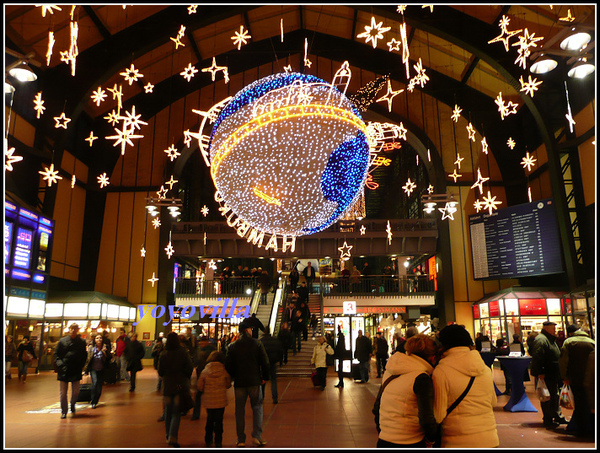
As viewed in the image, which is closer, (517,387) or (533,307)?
(517,387)

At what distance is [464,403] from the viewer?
3012 millimetres

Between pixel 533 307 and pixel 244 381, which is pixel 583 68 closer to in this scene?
pixel 244 381

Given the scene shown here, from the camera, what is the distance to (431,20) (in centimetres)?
1631

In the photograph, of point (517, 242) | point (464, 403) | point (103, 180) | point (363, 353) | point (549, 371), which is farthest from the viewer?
point (103, 180)

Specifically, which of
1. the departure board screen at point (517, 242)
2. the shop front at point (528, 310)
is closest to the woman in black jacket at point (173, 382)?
the shop front at point (528, 310)

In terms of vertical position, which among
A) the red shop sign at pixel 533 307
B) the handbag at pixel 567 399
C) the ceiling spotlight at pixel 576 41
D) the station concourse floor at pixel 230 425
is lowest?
the station concourse floor at pixel 230 425

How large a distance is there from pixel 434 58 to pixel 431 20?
5082 millimetres

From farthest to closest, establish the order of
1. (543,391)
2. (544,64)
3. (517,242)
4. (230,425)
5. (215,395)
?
(517,242) → (544,64) → (230,425) → (543,391) → (215,395)

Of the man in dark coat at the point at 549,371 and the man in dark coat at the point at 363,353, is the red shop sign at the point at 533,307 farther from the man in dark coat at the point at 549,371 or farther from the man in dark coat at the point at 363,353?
the man in dark coat at the point at 549,371

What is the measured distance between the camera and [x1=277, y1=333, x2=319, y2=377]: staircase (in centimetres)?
1441

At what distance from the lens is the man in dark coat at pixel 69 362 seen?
7.49 meters

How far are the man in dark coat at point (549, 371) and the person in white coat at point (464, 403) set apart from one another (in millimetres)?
4321

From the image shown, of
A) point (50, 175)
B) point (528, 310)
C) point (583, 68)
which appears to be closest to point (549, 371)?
point (583, 68)

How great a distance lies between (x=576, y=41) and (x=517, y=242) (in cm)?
1202
